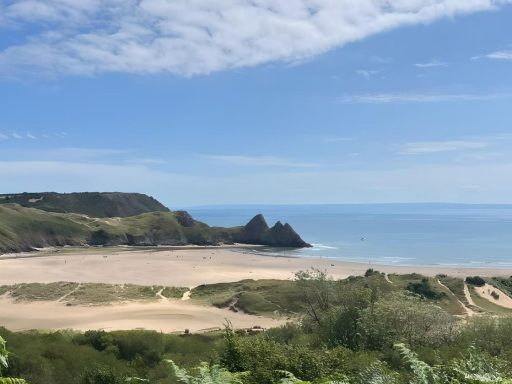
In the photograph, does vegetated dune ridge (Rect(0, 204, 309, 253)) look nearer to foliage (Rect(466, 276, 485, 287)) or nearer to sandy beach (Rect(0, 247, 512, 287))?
sandy beach (Rect(0, 247, 512, 287))

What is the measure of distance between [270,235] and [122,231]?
39.6 metres

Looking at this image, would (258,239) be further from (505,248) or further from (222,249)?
(505,248)

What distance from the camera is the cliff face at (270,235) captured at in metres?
135

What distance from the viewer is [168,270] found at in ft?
278

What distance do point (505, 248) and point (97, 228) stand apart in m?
101

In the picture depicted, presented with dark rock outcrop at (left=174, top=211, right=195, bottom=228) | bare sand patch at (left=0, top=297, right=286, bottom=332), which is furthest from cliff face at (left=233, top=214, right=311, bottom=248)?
bare sand patch at (left=0, top=297, right=286, bottom=332)

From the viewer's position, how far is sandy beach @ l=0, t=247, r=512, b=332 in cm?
4688

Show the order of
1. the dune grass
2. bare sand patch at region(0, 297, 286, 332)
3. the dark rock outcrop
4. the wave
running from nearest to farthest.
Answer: bare sand patch at region(0, 297, 286, 332)
the dune grass
the wave
the dark rock outcrop

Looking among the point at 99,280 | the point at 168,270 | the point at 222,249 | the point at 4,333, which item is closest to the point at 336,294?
the point at 4,333

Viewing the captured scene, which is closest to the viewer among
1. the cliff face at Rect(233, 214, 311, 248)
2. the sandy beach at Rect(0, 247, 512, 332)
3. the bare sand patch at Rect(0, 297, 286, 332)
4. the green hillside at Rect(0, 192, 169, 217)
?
the bare sand patch at Rect(0, 297, 286, 332)

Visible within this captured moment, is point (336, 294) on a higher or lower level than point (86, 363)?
higher

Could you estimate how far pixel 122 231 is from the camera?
452 ft

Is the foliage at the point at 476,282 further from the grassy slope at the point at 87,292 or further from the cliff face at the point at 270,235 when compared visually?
the cliff face at the point at 270,235

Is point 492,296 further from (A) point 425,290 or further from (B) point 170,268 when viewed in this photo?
(B) point 170,268
